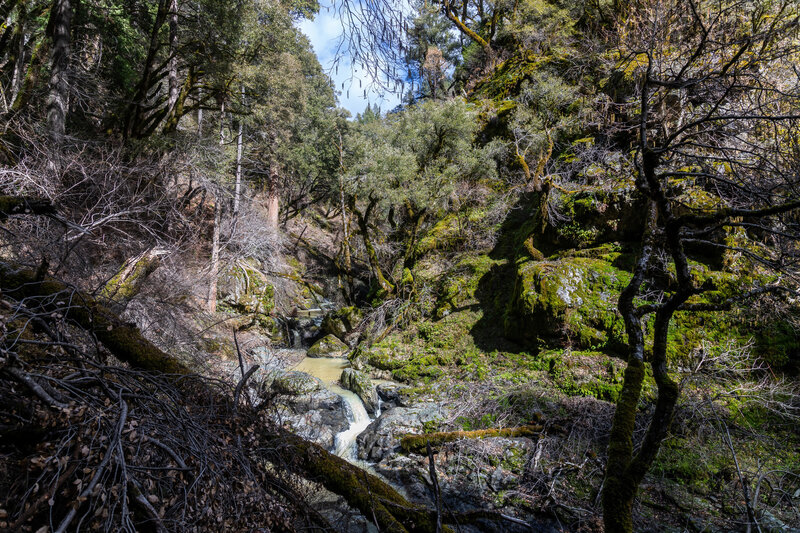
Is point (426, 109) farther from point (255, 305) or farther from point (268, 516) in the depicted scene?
point (268, 516)

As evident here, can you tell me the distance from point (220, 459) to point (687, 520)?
526cm

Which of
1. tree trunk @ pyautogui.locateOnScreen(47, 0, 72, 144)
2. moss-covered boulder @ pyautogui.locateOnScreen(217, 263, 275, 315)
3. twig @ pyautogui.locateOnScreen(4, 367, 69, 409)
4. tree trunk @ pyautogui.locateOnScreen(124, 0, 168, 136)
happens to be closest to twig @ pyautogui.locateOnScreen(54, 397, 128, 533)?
twig @ pyautogui.locateOnScreen(4, 367, 69, 409)

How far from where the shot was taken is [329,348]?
1226 cm

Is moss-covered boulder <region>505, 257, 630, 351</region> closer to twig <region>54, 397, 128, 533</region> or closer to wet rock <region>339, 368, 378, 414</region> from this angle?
wet rock <region>339, 368, 378, 414</region>

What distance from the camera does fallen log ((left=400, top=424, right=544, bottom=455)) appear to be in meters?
5.88

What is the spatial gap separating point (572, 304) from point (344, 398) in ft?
18.9

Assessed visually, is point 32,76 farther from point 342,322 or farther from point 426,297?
point 426,297

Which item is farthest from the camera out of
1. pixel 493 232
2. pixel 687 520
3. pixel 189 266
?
pixel 493 232

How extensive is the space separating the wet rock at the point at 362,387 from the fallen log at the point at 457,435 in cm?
220

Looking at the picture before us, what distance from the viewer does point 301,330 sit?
45.8 feet

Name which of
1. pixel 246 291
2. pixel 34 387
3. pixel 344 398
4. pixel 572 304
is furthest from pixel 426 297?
pixel 34 387

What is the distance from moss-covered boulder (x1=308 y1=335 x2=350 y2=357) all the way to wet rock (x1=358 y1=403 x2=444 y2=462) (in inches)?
198

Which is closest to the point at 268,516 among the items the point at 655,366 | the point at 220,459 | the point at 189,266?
the point at 220,459

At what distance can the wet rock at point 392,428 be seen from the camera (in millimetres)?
6305
